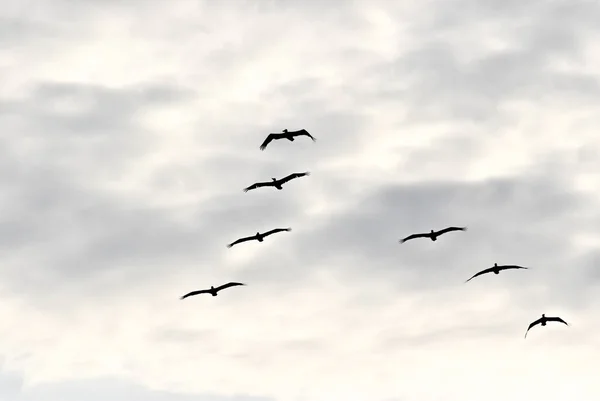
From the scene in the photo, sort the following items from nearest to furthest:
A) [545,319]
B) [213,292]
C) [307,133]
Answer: [307,133] → [545,319] → [213,292]

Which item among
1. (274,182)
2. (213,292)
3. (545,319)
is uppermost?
(274,182)

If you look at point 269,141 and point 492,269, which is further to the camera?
point 492,269

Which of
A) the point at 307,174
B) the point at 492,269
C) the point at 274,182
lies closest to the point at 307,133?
the point at 307,174

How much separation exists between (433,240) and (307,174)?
28.1 meters

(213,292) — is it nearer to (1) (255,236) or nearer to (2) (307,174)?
(1) (255,236)

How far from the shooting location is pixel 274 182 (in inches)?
5344

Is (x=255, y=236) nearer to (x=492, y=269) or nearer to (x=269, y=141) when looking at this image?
(x=269, y=141)

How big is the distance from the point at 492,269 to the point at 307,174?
108 feet

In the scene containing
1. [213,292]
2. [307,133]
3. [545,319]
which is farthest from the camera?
[213,292]

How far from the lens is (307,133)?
12106 cm

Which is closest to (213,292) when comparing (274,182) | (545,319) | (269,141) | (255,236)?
(255,236)

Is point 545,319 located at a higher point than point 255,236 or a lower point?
lower

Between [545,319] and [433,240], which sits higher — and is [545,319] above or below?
below

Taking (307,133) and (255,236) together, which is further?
(255,236)
